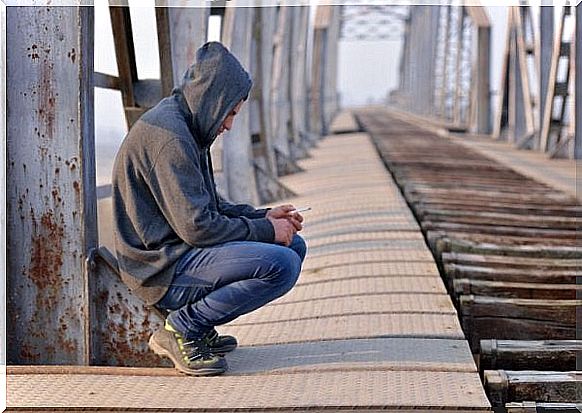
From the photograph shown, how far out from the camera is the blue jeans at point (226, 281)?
10.8ft

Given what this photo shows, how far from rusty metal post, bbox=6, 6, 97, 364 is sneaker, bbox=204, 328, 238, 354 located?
43 centimetres

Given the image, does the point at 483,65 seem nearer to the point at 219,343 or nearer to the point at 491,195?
the point at 491,195

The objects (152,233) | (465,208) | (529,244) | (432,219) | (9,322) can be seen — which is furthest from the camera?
(465,208)

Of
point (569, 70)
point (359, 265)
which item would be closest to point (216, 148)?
point (359, 265)

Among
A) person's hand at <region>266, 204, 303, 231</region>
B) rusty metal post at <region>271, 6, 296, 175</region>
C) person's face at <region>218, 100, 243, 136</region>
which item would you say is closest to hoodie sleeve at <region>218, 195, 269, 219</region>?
person's hand at <region>266, 204, 303, 231</region>

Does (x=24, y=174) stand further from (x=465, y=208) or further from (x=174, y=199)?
(x=465, y=208)

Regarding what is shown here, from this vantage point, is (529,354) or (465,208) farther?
(465,208)

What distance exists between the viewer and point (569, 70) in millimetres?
13688

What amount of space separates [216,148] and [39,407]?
4.82 meters

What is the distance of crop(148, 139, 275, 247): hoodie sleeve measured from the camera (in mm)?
3166

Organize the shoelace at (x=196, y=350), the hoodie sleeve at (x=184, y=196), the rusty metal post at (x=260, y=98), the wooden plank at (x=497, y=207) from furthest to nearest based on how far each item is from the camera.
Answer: the rusty metal post at (x=260, y=98), the wooden plank at (x=497, y=207), the shoelace at (x=196, y=350), the hoodie sleeve at (x=184, y=196)

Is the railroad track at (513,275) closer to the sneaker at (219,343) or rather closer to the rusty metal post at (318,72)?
the sneaker at (219,343)

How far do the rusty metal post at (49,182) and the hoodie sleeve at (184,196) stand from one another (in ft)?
1.41

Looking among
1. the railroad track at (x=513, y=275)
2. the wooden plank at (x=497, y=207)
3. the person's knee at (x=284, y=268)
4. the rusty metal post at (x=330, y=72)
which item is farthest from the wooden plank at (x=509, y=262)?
the rusty metal post at (x=330, y=72)
